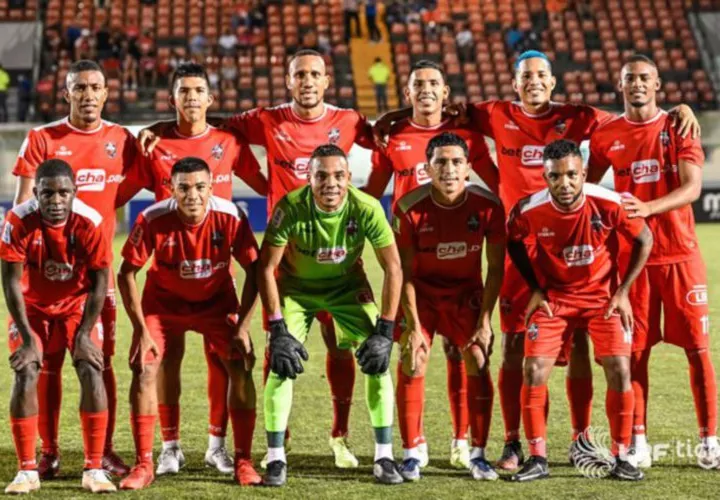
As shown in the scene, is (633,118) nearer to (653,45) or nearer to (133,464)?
(133,464)

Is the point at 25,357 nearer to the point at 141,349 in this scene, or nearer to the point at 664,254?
the point at 141,349

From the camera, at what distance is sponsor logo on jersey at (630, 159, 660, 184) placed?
612 centimetres

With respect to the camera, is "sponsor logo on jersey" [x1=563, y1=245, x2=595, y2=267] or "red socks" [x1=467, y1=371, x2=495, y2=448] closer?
"sponsor logo on jersey" [x1=563, y1=245, x2=595, y2=267]

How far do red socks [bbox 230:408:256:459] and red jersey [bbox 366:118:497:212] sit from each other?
151cm

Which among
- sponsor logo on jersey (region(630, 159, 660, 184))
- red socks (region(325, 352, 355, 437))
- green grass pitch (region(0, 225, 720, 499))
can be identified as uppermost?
sponsor logo on jersey (region(630, 159, 660, 184))

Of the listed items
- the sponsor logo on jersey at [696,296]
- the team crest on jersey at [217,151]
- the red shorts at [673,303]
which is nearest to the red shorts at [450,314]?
the red shorts at [673,303]

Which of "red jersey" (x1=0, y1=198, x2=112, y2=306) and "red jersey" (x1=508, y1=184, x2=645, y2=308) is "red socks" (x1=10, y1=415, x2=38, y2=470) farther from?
"red jersey" (x1=508, y1=184, x2=645, y2=308)

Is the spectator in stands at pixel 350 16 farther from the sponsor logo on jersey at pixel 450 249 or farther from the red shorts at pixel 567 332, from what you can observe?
the red shorts at pixel 567 332

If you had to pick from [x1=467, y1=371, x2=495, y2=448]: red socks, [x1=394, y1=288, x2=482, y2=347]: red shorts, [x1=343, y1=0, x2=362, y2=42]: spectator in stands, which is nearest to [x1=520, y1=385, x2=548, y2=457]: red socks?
[x1=467, y1=371, x2=495, y2=448]: red socks

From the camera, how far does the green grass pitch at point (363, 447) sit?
5.48 metres

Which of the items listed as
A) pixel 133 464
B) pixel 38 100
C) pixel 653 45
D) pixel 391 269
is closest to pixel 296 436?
pixel 133 464

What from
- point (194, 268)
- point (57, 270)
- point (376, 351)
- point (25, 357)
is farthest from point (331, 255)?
point (25, 357)

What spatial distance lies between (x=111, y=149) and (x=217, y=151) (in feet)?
1.85

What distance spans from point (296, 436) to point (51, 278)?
181cm
